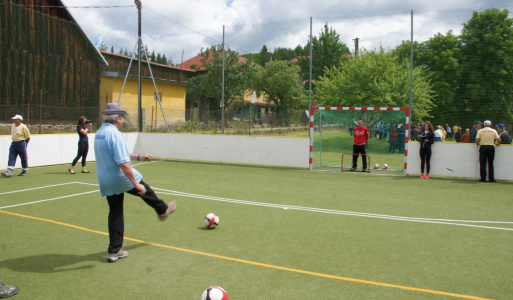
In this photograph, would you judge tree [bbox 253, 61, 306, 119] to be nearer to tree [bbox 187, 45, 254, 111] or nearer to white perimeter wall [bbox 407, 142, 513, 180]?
tree [bbox 187, 45, 254, 111]

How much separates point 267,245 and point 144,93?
28.2 meters

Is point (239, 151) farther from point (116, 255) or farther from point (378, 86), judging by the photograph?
point (378, 86)

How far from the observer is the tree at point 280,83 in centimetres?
4628

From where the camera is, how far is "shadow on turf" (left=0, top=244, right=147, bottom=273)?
516 cm

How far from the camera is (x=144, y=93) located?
106 ft

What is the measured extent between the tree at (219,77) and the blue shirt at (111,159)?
26.6 metres

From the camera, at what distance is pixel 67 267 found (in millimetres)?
5234

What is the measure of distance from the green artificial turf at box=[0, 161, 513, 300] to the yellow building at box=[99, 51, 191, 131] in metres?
17.3

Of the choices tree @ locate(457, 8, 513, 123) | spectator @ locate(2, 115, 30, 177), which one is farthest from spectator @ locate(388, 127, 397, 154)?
spectator @ locate(2, 115, 30, 177)

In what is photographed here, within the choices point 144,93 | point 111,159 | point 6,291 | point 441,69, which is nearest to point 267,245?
point 111,159

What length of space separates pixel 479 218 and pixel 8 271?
791 cm

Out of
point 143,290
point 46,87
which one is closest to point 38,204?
point 143,290

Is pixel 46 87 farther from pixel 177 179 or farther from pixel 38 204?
pixel 38 204

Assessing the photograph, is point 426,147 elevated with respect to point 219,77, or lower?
lower
